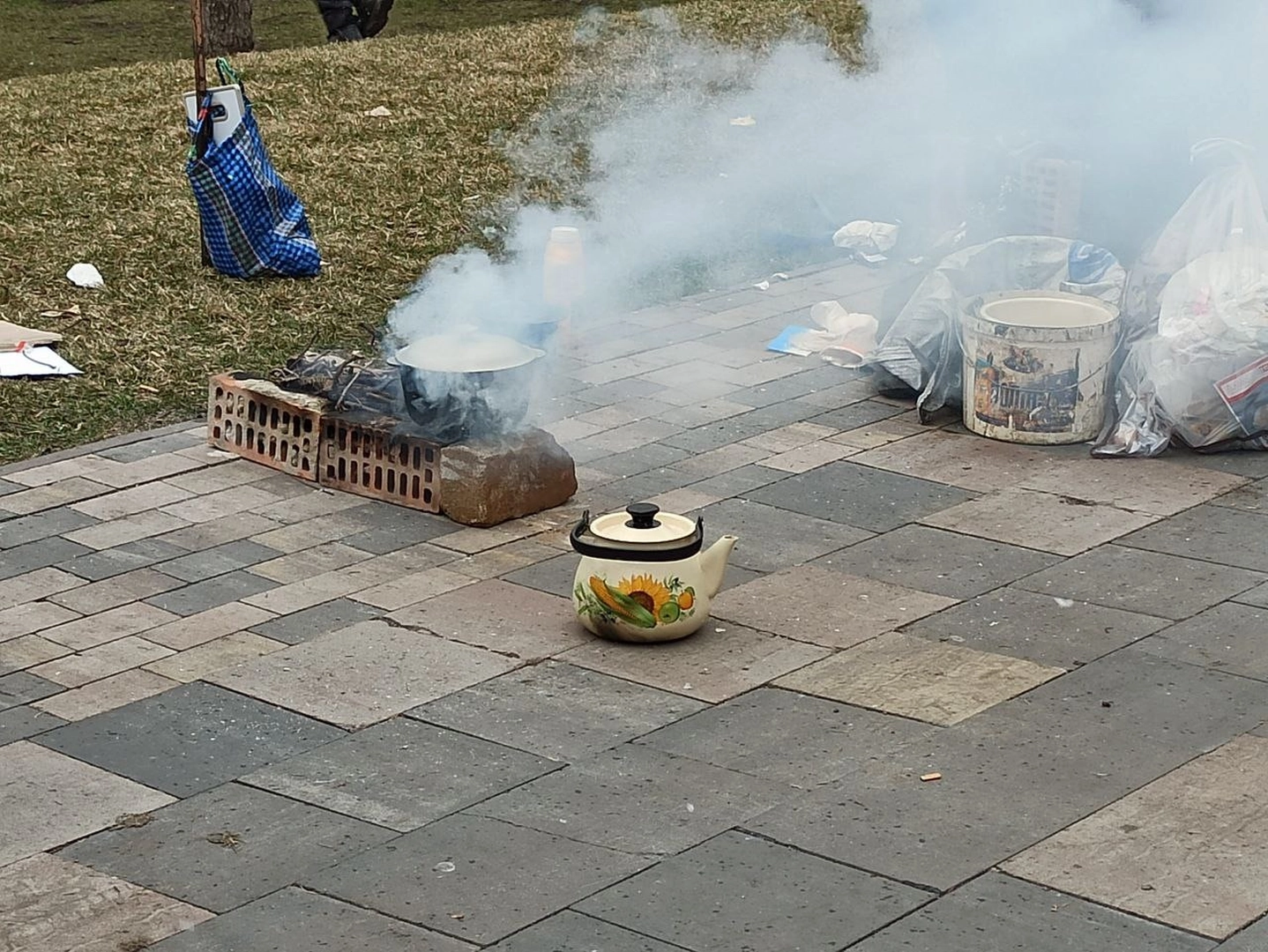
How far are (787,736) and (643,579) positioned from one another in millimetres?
646

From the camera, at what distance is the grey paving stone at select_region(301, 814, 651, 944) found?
11.6ft

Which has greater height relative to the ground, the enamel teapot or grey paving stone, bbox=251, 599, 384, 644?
the enamel teapot

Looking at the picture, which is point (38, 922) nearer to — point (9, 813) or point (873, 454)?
point (9, 813)

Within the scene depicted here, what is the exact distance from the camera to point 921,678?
4625mm

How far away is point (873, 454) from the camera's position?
6.41 m

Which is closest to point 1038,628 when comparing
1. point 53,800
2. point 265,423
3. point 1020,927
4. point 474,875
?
point 1020,927

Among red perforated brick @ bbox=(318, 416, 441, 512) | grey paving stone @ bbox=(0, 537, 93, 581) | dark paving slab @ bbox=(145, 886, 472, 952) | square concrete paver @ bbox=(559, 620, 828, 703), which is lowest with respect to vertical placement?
square concrete paver @ bbox=(559, 620, 828, 703)

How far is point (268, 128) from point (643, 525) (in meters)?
7.89

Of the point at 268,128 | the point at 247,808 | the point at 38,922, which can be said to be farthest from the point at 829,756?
the point at 268,128

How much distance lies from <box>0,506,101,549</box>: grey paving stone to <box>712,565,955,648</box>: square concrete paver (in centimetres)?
208

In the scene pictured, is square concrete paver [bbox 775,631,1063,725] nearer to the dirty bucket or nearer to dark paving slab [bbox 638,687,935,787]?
dark paving slab [bbox 638,687,935,787]

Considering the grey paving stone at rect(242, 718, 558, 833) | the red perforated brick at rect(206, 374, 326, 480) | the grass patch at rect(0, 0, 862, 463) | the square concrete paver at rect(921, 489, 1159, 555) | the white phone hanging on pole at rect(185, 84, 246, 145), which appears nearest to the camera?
the grey paving stone at rect(242, 718, 558, 833)

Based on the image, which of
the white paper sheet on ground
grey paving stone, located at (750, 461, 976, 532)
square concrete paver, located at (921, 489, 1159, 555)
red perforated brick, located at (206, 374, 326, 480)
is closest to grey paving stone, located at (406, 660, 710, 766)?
grey paving stone, located at (750, 461, 976, 532)

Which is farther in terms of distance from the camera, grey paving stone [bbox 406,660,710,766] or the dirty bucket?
the dirty bucket
